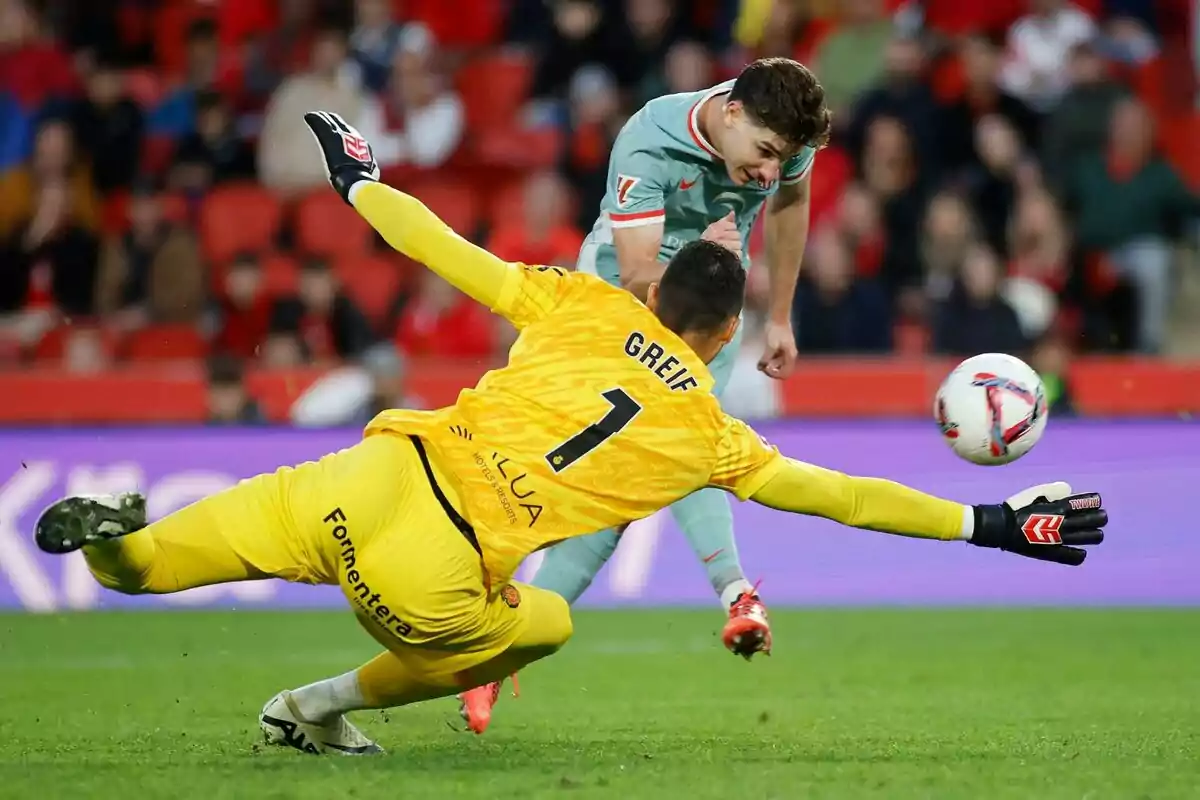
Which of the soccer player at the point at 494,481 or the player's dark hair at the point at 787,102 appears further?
the player's dark hair at the point at 787,102

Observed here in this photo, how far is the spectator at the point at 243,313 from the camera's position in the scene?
1351 centimetres

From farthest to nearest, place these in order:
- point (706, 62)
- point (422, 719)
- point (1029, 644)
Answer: point (706, 62)
point (1029, 644)
point (422, 719)

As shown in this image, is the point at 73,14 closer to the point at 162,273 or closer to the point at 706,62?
the point at 162,273

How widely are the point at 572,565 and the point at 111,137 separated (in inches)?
362

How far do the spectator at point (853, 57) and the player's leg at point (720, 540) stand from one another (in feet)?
25.9

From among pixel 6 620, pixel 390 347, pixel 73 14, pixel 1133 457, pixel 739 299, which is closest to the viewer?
pixel 739 299

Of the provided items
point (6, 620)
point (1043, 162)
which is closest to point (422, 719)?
point (6, 620)

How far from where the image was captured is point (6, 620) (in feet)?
34.1

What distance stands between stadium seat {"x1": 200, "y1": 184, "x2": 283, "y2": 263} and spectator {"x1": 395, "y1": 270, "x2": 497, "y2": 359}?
198cm

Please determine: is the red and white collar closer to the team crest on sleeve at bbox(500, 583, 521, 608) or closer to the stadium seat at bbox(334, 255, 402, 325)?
the team crest on sleeve at bbox(500, 583, 521, 608)

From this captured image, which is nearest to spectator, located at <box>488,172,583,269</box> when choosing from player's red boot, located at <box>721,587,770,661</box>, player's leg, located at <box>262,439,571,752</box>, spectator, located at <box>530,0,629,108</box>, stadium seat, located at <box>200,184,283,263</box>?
spectator, located at <box>530,0,629,108</box>

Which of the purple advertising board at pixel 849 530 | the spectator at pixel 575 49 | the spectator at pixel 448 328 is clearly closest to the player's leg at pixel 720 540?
the purple advertising board at pixel 849 530

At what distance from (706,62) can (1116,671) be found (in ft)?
23.8

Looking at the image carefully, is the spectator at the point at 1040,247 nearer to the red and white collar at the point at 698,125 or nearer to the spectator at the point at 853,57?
the spectator at the point at 853,57
